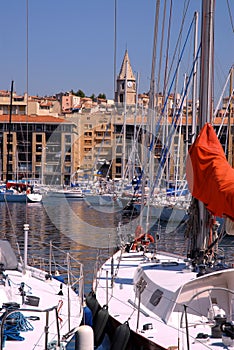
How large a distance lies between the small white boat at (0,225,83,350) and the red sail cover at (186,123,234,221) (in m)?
2.32

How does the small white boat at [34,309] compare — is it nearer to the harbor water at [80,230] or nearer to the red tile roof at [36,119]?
the harbor water at [80,230]

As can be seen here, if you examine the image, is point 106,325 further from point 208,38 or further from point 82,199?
point 82,199

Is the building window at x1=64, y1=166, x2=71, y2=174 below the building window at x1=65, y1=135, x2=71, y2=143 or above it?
below

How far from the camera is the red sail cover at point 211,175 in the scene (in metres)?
9.98

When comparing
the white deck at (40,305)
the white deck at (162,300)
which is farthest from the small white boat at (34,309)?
the white deck at (162,300)

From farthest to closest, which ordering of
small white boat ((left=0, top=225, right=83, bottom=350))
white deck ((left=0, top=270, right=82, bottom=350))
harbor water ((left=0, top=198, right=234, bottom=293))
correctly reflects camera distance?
harbor water ((left=0, top=198, right=234, bottom=293)) < white deck ((left=0, top=270, right=82, bottom=350)) < small white boat ((left=0, top=225, right=83, bottom=350))

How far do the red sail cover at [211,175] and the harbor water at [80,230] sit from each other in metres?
4.34

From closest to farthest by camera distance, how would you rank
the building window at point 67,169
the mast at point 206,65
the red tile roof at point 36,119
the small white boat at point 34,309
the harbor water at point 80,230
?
the small white boat at point 34,309 < the mast at point 206,65 < the harbor water at point 80,230 < the building window at point 67,169 < the red tile roof at point 36,119

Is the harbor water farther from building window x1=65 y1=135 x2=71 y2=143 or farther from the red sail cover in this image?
building window x1=65 y1=135 x2=71 y2=143

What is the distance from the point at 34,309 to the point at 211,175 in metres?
3.52

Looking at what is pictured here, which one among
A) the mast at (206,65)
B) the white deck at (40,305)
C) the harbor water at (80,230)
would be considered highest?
the mast at (206,65)

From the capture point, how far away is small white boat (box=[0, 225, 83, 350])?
344 inches

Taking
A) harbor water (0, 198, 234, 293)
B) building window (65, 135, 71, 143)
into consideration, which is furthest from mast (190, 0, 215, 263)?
building window (65, 135, 71, 143)

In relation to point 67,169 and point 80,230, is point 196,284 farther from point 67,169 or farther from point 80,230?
point 67,169
